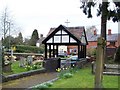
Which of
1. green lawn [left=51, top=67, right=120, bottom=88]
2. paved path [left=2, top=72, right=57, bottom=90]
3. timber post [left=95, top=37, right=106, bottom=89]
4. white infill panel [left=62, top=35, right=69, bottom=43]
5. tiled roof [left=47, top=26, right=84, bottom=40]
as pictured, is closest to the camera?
timber post [left=95, top=37, right=106, bottom=89]

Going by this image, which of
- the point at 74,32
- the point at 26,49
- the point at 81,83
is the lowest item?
the point at 81,83

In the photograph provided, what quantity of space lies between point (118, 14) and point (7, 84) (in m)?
12.8

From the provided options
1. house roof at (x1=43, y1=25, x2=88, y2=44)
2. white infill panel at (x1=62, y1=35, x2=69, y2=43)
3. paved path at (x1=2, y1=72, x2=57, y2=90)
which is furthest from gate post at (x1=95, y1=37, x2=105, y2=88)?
white infill panel at (x1=62, y1=35, x2=69, y2=43)

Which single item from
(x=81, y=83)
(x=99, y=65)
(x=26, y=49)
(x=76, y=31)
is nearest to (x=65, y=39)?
(x=76, y=31)

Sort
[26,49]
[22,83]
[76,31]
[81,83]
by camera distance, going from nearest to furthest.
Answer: [81,83]
[22,83]
[76,31]
[26,49]

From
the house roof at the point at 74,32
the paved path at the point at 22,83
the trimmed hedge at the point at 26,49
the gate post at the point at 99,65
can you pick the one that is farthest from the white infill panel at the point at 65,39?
the trimmed hedge at the point at 26,49

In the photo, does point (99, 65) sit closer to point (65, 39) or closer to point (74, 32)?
point (65, 39)

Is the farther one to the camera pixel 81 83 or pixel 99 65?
pixel 81 83

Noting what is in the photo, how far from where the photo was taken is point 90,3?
80.8 feet

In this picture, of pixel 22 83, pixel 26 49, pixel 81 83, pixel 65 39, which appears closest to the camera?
pixel 81 83

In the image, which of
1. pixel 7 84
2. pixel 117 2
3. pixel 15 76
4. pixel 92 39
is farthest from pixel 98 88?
pixel 92 39

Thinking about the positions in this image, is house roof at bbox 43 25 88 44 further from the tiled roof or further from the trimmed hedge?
the trimmed hedge

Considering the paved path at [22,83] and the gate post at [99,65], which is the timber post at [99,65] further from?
the paved path at [22,83]

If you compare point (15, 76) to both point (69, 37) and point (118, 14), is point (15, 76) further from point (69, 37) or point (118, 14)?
point (69, 37)
